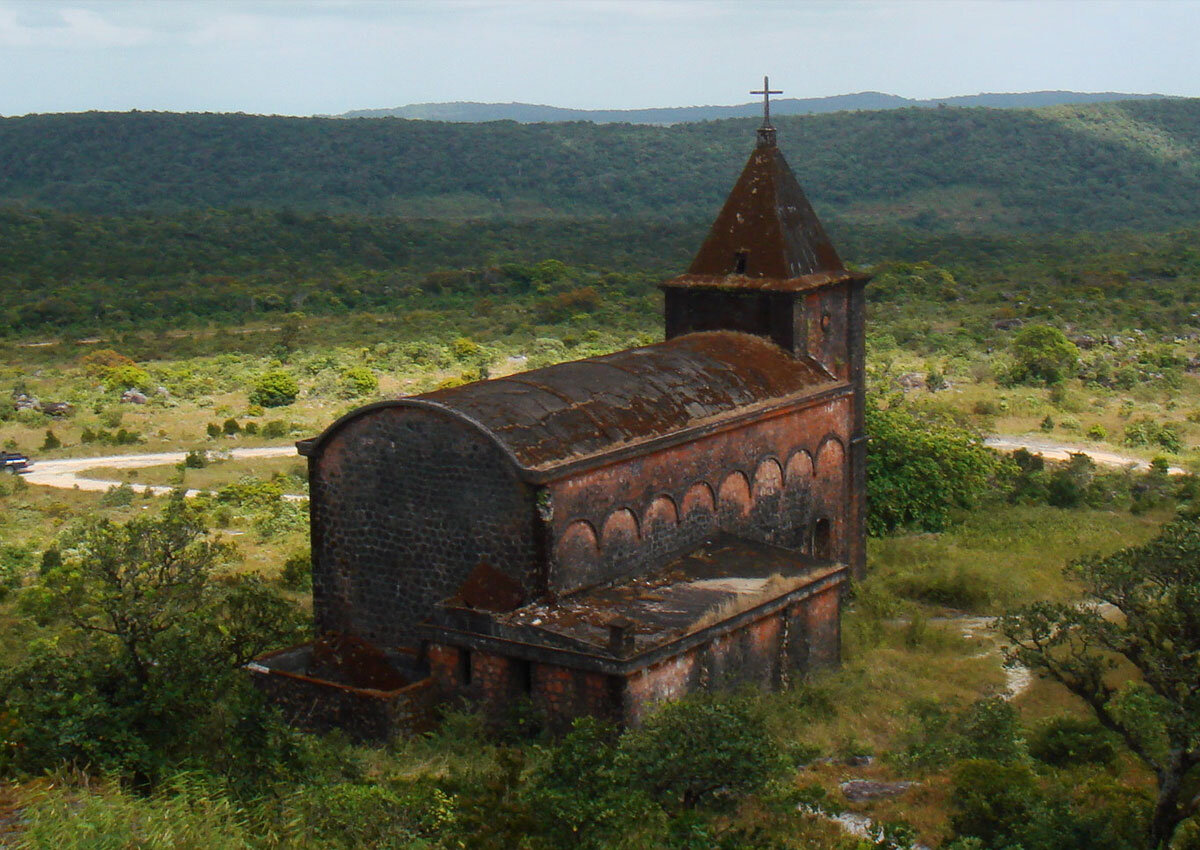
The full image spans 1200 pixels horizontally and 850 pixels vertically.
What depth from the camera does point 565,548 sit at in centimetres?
1389

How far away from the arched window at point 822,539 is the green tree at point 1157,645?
6459 millimetres

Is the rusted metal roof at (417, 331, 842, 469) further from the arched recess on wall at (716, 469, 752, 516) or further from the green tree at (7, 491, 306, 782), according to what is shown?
the green tree at (7, 491, 306, 782)

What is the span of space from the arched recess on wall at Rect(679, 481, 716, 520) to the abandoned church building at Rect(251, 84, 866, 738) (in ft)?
0.06

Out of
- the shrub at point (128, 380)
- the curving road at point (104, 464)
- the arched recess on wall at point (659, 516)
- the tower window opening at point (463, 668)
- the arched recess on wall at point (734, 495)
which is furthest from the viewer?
the shrub at point (128, 380)

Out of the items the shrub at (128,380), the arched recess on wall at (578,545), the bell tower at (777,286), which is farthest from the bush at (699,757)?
the shrub at (128,380)

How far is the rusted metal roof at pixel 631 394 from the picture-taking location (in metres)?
14.0

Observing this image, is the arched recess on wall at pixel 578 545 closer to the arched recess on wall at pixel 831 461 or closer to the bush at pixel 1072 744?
the bush at pixel 1072 744

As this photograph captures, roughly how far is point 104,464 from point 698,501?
1684 cm

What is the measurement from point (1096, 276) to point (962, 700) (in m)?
42.5

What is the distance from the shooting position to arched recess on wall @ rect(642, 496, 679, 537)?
1497cm

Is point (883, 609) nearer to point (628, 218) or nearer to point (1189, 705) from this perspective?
point (1189, 705)

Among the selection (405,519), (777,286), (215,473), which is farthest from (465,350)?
(405,519)

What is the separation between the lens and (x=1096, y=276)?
54.4m

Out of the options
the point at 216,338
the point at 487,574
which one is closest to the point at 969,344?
the point at 216,338
